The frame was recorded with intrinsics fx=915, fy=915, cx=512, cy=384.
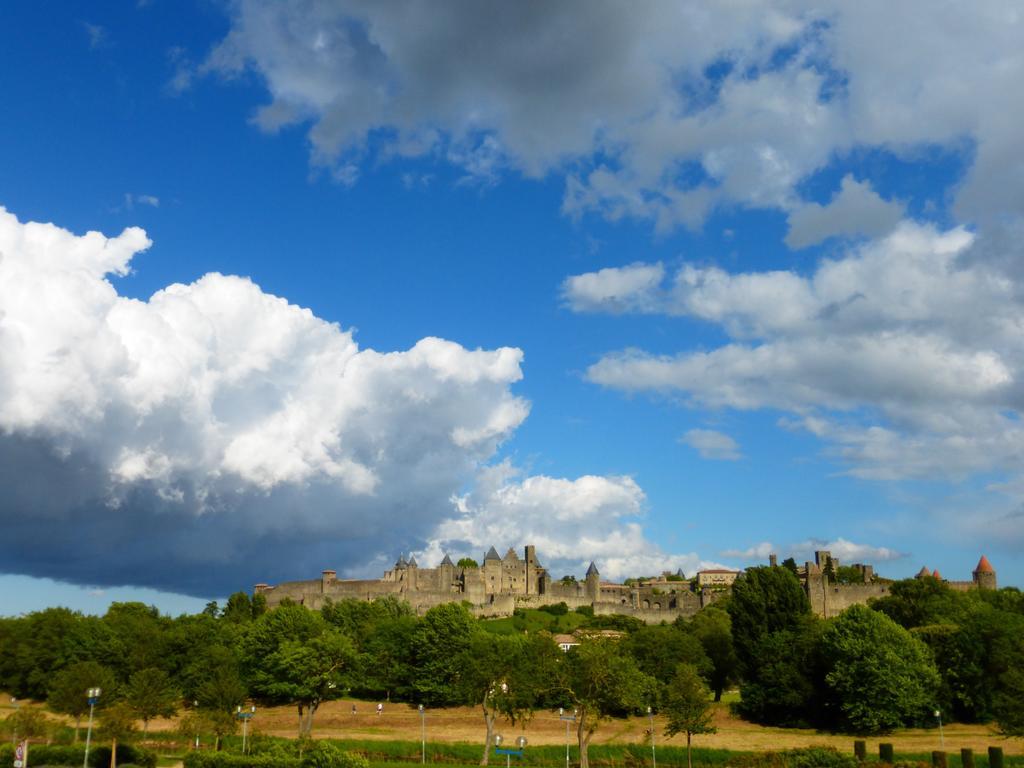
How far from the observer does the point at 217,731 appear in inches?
2053

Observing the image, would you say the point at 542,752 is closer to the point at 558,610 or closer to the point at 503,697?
the point at 503,697

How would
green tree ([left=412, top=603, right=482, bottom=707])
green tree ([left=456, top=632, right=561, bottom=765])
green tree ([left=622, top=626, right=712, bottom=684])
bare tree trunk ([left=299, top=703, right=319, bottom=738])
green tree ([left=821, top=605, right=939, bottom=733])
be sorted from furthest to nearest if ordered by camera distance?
green tree ([left=622, top=626, right=712, bottom=684])
green tree ([left=412, top=603, right=482, bottom=707])
green tree ([left=821, top=605, right=939, bottom=733])
bare tree trunk ([left=299, top=703, right=319, bottom=738])
green tree ([left=456, top=632, right=561, bottom=765])

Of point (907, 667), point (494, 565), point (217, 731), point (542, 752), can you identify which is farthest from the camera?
point (494, 565)

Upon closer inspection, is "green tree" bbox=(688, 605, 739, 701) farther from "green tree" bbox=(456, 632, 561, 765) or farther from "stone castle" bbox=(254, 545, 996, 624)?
"stone castle" bbox=(254, 545, 996, 624)

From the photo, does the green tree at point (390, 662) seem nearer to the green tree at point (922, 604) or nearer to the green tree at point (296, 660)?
the green tree at point (296, 660)

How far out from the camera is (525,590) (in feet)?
602

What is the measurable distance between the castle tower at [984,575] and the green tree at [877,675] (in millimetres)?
102397

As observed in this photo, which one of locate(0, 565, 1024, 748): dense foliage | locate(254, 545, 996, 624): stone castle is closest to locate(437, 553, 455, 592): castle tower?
locate(254, 545, 996, 624): stone castle

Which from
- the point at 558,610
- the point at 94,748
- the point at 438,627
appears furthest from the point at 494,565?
the point at 94,748

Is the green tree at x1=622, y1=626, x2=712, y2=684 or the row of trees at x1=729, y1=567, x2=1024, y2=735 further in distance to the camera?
the green tree at x1=622, y1=626, x2=712, y2=684

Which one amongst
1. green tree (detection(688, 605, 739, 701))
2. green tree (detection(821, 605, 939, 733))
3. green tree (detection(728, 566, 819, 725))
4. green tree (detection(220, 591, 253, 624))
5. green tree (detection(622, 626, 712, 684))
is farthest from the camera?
green tree (detection(220, 591, 253, 624))

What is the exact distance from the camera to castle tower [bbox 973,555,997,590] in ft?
529

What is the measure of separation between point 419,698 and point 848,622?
3989cm

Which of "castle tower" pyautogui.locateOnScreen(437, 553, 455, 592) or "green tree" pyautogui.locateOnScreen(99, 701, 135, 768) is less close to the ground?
"castle tower" pyautogui.locateOnScreen(437, 553, 455, 592)
